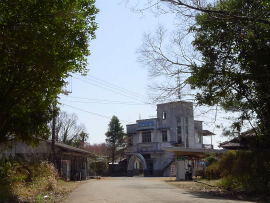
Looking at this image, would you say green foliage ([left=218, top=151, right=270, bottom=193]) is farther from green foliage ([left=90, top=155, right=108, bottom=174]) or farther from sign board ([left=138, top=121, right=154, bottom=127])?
sign board ([left=138, top=121, right=154, bottom=127])

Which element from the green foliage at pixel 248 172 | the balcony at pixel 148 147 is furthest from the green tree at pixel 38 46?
the balcony at pixel 148 147

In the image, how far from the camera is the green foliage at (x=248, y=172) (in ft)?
57.7

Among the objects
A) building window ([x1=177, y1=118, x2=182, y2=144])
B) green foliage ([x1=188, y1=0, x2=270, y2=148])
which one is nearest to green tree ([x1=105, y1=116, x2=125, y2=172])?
building window ([x1=177, y1=118, x2=182, y2=144])

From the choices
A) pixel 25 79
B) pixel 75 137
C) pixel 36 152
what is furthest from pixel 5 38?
pixel 75 137

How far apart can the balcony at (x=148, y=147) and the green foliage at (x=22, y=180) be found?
3634 centimetres

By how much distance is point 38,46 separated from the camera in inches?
448

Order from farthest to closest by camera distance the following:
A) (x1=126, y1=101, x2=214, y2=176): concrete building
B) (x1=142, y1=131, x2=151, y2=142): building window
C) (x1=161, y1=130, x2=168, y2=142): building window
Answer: (x1=142, y1=131, x2=151, y2=142): building window < (x1=161, y1=130, x2=168, y2=142): building window < (x1=126, y1=101, x2=214, y2=176): concrete building

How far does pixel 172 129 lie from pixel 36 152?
31.4 metres

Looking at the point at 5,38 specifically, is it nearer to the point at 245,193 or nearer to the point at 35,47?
the point at 35,47

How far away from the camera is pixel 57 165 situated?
1246 inches

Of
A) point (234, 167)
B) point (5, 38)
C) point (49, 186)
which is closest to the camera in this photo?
point (5, 38)

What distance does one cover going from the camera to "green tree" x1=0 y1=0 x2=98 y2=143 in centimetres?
1071

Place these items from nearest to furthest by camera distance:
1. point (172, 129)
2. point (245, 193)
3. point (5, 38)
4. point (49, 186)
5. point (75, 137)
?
point (5, 38)
point (245, 193)
point (49, 186)
point (172, 129)
point (75, 137)

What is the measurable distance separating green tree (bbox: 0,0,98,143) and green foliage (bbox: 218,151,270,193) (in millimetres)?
10873
